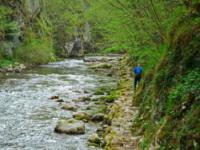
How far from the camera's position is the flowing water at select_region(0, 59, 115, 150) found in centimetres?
1314

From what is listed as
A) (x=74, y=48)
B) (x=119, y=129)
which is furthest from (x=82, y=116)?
(x=74, y=48)

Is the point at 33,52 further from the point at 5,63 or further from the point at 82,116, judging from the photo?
the point at 82,116

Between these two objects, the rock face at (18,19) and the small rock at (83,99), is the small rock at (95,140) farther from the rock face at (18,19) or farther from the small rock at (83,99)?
the rock face at (18,19)

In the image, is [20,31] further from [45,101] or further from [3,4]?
[45,101]

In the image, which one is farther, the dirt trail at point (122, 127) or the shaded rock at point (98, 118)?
the shaded rock at point (98, 118)

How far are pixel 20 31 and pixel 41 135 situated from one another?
35.7 meters

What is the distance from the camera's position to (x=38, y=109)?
746 inches

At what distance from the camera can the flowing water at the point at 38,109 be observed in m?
13.1

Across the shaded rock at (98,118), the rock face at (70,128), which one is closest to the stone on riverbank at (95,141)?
the rock face at (70,128)

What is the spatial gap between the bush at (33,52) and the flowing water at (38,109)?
36.9 feet

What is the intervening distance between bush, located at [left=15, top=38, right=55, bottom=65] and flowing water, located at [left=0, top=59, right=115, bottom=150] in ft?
36.9

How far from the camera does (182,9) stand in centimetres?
1167

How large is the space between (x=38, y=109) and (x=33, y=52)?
27.6 metres

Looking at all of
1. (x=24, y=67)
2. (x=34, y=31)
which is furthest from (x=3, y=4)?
(x=24, y=67)
